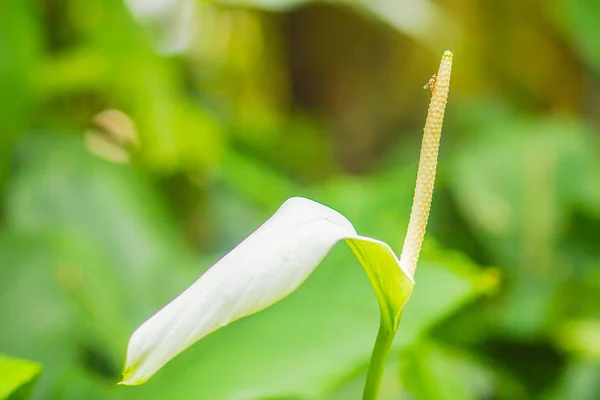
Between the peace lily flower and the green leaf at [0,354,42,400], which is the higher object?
the peace lily flower

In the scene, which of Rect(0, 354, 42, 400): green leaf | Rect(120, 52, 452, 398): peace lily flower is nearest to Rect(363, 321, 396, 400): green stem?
Rect(120, 52, 452, 398): peace lily flower

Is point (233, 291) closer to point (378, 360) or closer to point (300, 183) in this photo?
point (378, 360)

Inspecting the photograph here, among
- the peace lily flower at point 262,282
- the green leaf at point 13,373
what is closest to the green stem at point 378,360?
the peace lily flower at point 262,282

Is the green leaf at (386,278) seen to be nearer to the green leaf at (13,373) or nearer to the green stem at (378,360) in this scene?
the green stem at (378,360)

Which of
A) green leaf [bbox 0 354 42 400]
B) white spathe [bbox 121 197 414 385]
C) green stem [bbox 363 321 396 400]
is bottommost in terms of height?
green leaf [bbox 0 354 42 400]

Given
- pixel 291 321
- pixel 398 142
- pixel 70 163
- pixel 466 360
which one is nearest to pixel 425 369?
pixel 291 321

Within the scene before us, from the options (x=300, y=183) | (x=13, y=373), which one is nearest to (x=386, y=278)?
(x=13, y=373)

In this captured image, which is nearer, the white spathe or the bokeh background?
the white spathe

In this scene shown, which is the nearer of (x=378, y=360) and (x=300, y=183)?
(x=378, y=360)

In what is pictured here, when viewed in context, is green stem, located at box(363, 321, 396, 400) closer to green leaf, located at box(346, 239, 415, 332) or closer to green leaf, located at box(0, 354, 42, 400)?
green leaf, located at box(346, 239, 415, 332)
